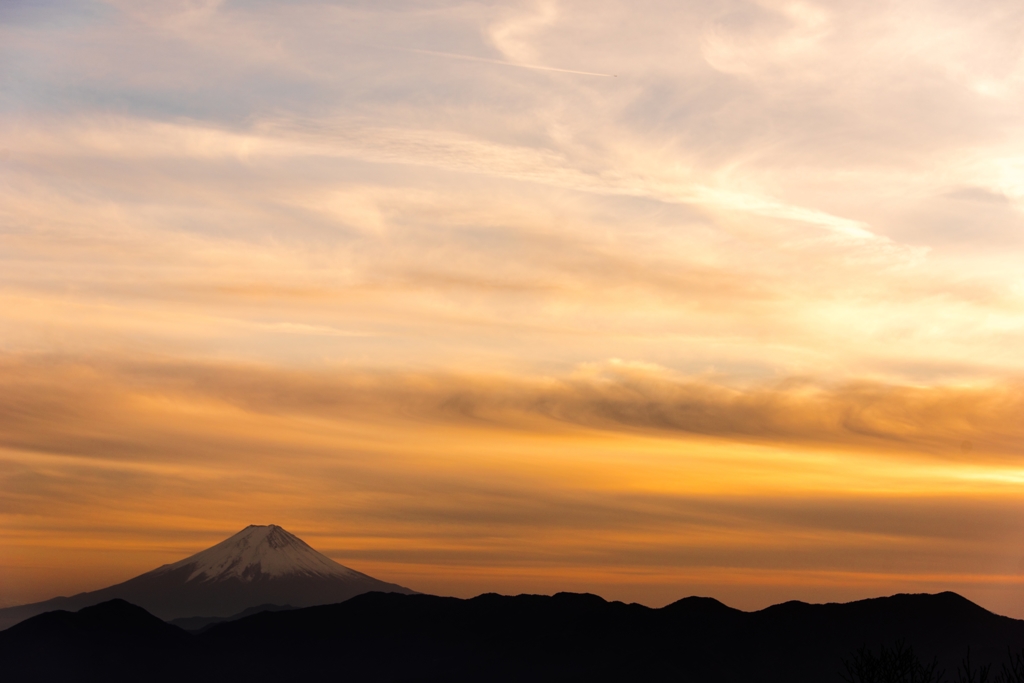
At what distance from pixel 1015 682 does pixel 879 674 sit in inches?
420

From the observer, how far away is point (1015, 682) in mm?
61250

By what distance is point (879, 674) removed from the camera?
232ft

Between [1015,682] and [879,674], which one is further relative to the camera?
[879,674]
